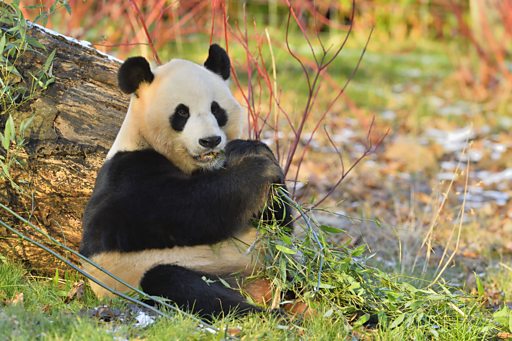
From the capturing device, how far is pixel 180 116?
310 cm

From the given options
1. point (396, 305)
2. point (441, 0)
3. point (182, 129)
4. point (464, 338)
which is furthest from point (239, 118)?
point (441, 0)

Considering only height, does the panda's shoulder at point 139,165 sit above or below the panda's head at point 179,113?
below

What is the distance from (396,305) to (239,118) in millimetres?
1051

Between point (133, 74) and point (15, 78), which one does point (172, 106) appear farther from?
point (15, 78)

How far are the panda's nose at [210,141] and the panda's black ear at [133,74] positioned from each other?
0.39 metres

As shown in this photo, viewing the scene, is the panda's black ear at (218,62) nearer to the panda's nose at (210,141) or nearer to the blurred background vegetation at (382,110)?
the panda's nose at (210,141)

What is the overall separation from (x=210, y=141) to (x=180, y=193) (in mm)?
245

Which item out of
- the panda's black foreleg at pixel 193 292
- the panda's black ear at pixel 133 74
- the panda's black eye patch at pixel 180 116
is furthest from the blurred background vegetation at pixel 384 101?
the panda's black foreleg at pixel 193 292

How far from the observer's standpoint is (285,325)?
10.1 ft

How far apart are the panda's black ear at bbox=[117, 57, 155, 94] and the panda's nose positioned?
39 cm

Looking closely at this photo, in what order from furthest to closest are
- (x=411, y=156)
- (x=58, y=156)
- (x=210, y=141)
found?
(x=411, y=156) < (x=58, y=156) < (x=210, y=141)

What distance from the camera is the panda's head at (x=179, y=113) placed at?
3.06m

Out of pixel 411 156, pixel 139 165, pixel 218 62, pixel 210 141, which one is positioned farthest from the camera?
pixel 411 156

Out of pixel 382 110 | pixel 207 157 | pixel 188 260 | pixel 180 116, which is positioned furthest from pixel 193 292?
pixel 382 110
